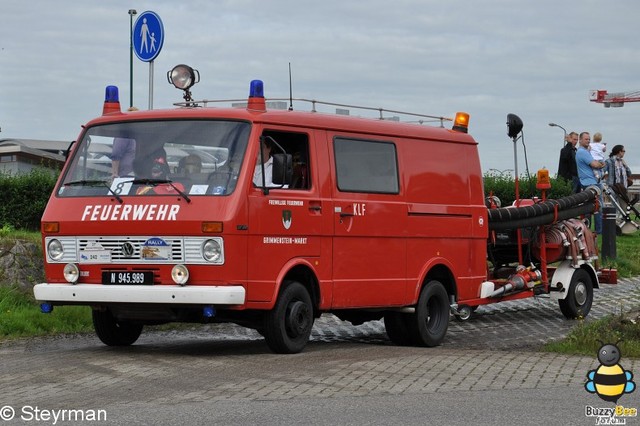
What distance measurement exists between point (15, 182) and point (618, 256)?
467 inches

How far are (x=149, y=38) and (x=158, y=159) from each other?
4.68m

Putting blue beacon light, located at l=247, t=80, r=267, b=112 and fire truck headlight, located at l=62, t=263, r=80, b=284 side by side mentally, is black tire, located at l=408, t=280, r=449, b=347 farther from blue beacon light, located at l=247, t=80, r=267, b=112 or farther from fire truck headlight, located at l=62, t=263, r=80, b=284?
fire truck headlight, located at l=62, t=263, r=80, b=284

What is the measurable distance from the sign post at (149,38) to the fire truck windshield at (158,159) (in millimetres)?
3728

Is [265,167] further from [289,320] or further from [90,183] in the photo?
[90,183]

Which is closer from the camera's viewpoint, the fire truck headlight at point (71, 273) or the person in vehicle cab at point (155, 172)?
the person in vehicle cab at point (155, 172)

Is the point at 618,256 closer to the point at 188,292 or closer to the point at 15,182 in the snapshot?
the point at 15,182

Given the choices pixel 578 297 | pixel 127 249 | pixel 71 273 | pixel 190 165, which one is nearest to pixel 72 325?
pixel 71 273

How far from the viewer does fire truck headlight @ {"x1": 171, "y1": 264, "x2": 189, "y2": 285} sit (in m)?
12.4

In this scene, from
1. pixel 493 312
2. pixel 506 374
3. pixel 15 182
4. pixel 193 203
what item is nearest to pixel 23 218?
pixel 15 182

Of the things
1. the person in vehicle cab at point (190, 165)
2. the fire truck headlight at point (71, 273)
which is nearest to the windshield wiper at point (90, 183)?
the person in vehicle cab at point (190, 165)

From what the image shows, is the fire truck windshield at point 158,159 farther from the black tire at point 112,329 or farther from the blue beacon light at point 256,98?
the black tire at point 112,329

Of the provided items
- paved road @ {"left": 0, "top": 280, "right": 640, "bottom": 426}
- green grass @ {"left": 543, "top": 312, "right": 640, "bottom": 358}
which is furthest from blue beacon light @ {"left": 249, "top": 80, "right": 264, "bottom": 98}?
green grass @ {"left": 543, "top": 312, "right": 640, "bottom": 358}

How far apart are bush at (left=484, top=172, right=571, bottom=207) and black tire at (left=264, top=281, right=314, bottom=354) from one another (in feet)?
49.5

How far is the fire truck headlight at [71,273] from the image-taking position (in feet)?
42.6
